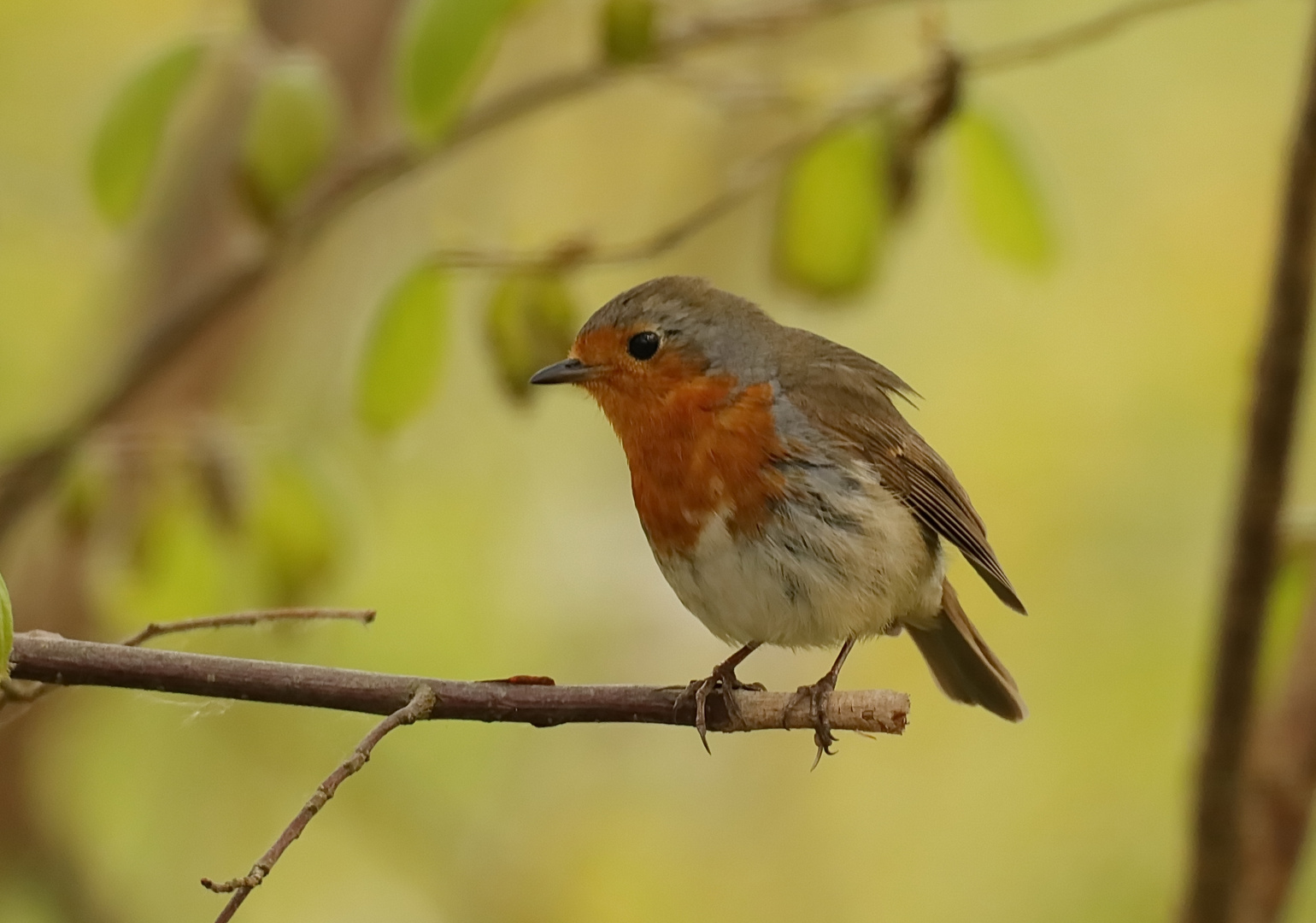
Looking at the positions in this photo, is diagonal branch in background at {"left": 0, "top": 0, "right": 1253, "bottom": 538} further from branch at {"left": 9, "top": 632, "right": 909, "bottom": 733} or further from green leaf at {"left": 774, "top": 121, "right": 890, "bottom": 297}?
branch at {"left": 9, "top": 632, "right": 909, "bottom": 733}

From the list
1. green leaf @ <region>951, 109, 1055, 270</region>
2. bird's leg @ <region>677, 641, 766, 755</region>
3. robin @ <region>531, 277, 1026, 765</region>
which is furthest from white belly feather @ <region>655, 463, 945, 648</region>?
green leaf @ <region>951, 109, 1055, 270</region>

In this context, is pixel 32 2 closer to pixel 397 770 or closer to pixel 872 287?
pixel 397 770

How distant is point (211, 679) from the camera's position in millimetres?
1865

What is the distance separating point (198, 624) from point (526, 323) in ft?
3.54

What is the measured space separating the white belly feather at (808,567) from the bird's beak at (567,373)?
42cm

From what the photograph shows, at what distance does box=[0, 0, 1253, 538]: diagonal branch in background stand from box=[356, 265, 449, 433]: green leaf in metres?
0.19

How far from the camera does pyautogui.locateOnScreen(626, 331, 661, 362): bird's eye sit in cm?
319

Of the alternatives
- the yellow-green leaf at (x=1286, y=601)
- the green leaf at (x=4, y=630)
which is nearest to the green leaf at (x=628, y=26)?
the yellow-green leaf at (x=1286, y=601)

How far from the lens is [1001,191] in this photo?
309 centimetres

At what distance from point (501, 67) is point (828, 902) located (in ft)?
13.2

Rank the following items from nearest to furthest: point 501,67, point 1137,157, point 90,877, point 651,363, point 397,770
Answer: point 651,363
point 90,877
point 397,770
point 1137,157
point 501,67

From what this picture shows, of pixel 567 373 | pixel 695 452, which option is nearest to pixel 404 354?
pixel 567 373

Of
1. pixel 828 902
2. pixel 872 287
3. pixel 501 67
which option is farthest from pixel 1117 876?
pixel 501 67

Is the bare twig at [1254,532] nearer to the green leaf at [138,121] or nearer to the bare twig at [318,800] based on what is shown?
the bare twig at [318,800]
